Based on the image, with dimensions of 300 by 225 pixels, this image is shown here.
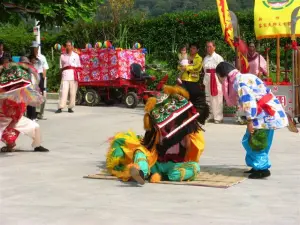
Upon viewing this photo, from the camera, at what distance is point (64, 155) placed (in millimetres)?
10711

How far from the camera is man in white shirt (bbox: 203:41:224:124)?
14.6m

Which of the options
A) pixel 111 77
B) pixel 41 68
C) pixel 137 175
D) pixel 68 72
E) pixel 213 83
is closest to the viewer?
pixel 137 175

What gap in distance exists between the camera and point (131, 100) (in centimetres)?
1811

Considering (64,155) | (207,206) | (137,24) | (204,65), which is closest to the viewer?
(207,206)

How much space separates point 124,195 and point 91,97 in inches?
442

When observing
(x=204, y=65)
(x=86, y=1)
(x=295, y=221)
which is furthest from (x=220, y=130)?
(x=295, y=221)

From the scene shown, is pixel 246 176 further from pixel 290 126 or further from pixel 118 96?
pixel 118 96

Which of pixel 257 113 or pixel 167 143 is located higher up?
pixel 257 113

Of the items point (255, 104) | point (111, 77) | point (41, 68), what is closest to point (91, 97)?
point (111, 77)

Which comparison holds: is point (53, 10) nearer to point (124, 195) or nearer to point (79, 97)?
point (124, 195)

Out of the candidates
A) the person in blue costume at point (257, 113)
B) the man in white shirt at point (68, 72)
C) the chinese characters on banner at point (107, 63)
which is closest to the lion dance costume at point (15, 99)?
the person in blue costume at point (257, 113)

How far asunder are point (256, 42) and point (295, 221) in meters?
13.2

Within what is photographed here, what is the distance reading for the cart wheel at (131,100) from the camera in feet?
59.1

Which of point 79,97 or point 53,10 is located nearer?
point 53,10
